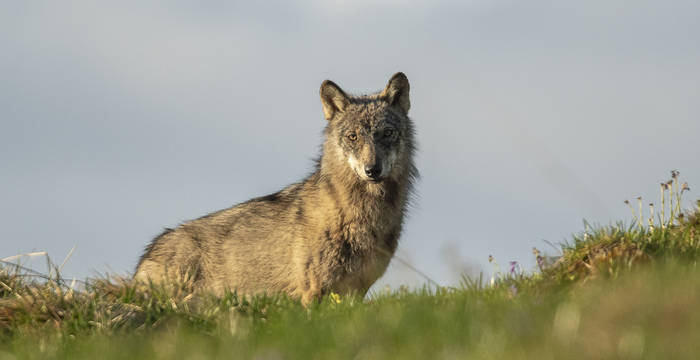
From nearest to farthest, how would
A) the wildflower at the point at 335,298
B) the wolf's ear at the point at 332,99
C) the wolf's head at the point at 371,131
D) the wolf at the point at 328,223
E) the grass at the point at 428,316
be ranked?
the grass at the point at 428,316, the wildflower at the point at 335,298, the wolf at the point at 328,223, the wolf's head at the point at 371,131, the wolf's ear at the point at 332,99

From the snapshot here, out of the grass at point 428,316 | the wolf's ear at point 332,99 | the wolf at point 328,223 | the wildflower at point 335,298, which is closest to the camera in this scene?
the grass at point 428,316

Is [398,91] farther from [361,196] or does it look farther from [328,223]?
[328,223]

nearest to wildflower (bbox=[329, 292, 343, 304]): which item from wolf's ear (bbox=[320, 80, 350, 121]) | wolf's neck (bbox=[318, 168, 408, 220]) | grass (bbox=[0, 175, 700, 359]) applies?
grass (bbox=[0, 175, 700, 359])

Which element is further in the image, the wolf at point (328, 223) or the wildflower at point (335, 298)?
the wolf at point (328, 223)

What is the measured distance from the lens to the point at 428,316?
5.55m

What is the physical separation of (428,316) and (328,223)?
417cm

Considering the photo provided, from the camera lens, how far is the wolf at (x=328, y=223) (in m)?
9.34

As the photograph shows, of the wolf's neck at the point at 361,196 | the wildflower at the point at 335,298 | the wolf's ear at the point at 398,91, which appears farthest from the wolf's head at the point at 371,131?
the wildflower at the point at 335,298

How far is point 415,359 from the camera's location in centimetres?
439

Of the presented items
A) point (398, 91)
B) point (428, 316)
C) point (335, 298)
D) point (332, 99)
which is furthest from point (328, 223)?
point (428, 316)

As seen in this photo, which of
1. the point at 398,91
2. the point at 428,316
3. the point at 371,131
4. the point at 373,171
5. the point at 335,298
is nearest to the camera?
the point at 428,316

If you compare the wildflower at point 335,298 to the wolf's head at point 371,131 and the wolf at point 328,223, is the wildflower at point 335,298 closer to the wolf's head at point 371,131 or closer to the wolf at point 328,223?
the wolf at point 328,223

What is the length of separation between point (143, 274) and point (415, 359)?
7204mm

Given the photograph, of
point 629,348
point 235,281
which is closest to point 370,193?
point 235,281
